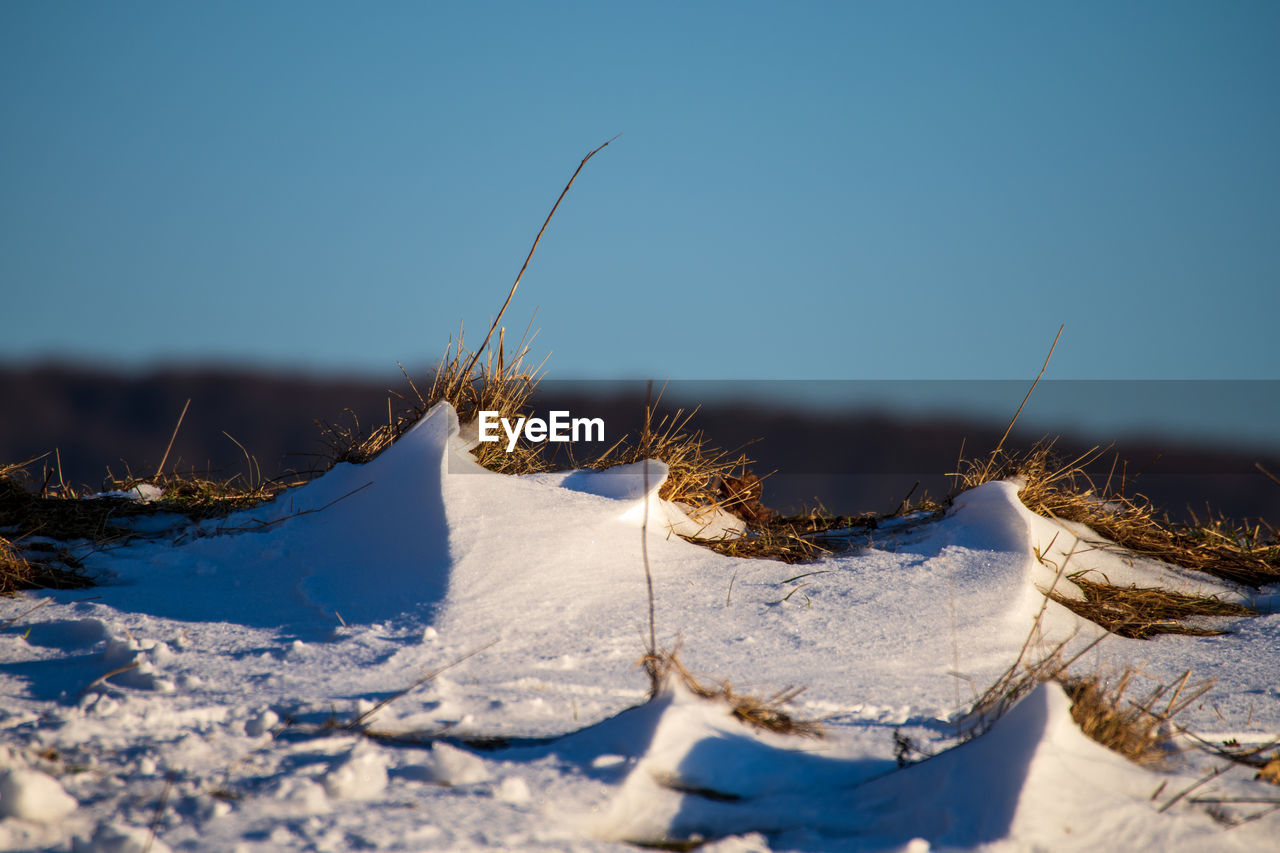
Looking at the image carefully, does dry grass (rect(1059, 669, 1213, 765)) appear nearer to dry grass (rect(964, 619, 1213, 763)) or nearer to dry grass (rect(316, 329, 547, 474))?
dry grass (rect(964, 619, 1213, 763))

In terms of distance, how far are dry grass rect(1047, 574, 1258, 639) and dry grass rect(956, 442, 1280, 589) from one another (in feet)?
1.18

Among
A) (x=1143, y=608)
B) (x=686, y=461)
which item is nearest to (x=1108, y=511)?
(x=1143, y=608)

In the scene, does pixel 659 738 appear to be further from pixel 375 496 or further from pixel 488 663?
pixel 375 496

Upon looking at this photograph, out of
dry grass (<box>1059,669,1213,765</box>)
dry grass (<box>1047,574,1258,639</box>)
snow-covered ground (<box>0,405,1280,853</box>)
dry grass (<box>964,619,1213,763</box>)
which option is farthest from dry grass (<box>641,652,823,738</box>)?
dry grass (<box>1047,574,1258,639</box>)

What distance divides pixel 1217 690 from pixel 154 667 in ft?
9.39

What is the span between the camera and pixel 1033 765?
1545 millimetres

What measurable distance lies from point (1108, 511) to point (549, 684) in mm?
2960

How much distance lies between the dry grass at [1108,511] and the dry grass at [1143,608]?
36 cm

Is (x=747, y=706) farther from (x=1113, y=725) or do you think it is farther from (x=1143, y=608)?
(x=1143, y=608)

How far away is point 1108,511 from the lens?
399 centimetres

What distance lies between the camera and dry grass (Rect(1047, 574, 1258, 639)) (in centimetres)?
324

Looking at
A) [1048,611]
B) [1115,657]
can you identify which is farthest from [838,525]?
[1115,657]

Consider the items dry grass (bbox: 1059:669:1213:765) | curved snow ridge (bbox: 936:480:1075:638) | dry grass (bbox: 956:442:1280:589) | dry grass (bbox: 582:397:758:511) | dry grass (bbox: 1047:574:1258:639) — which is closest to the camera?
dry grass (bbox: 1059:669:1213:765)

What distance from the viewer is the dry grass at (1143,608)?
10.6 ft
